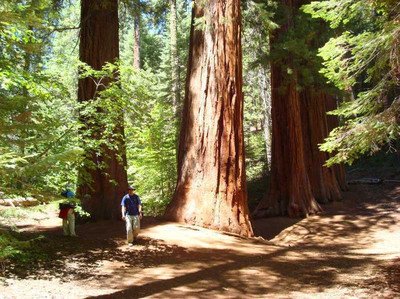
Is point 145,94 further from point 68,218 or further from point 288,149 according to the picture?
point 288,149

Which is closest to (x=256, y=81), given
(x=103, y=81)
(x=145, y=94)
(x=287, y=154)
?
(x=287, y=154)

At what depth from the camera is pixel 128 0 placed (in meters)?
12.7

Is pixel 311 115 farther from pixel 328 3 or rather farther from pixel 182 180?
pixel 328 3

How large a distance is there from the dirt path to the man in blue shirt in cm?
26

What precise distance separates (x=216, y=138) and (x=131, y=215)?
2.80 m

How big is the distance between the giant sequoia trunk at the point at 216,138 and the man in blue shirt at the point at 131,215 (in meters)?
1.57

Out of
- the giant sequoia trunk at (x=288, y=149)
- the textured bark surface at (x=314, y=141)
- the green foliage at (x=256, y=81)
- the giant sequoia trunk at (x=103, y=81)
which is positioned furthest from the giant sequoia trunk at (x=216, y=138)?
the textured bark surface at (x=314, y=141)

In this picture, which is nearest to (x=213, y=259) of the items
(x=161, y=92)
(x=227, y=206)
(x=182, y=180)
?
(x=227, y=206)

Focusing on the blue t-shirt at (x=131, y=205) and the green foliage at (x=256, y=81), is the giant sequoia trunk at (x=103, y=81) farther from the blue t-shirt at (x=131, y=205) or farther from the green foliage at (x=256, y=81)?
the green foliage at (x=256, y=81)

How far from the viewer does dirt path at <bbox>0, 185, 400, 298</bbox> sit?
6141mm

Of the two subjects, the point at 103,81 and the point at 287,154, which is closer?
the point at 103,81

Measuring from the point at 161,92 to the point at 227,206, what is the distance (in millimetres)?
22561

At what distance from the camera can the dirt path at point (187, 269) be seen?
6141 mm

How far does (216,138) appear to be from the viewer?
34.1 feet
